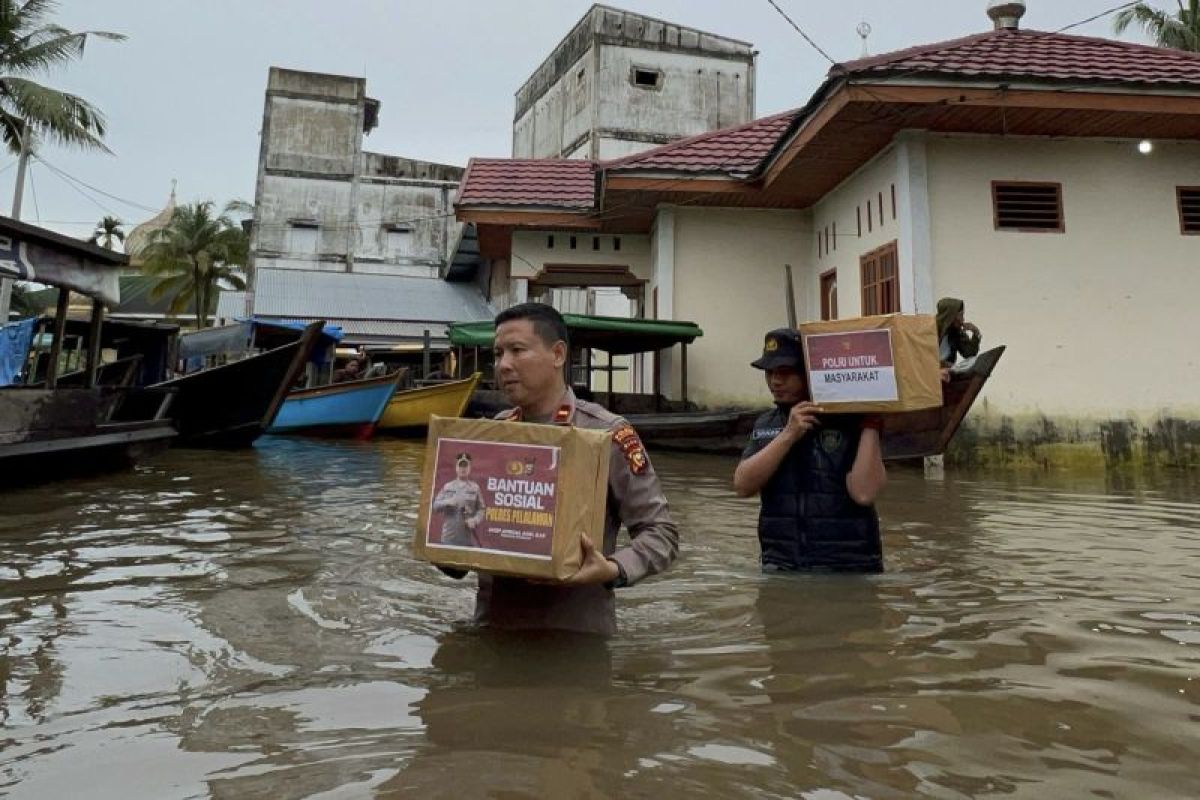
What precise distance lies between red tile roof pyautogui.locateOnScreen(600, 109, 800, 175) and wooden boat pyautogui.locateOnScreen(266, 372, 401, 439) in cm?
597

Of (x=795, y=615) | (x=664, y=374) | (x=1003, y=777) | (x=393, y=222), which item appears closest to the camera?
(x=1003, y=777)

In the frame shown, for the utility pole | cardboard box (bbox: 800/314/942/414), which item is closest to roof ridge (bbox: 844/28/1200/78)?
cardboard box (bbox: 800/314/942/414)

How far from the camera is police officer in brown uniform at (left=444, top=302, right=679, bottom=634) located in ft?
7.81

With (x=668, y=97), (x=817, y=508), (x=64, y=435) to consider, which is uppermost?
(x=668, y=97)

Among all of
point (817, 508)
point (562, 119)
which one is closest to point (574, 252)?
point (817, 508)

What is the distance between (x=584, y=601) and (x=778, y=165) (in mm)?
10549

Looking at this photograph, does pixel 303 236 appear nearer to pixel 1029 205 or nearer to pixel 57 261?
pixel 57 261

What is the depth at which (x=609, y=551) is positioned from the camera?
2518 millimetres

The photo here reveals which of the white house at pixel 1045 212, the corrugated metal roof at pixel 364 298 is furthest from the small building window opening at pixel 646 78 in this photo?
the white house at pixel 1045 212

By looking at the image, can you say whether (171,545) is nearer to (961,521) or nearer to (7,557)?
(7,557)

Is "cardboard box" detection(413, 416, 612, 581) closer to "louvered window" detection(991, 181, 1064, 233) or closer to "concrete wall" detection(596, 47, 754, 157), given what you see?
"louvered window" detection(991, 181, 1064, 233)

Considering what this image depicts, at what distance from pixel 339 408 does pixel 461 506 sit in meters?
13.9

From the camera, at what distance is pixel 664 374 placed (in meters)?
15.2

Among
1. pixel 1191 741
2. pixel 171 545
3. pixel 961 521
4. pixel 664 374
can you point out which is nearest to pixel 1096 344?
pixel 961 521
